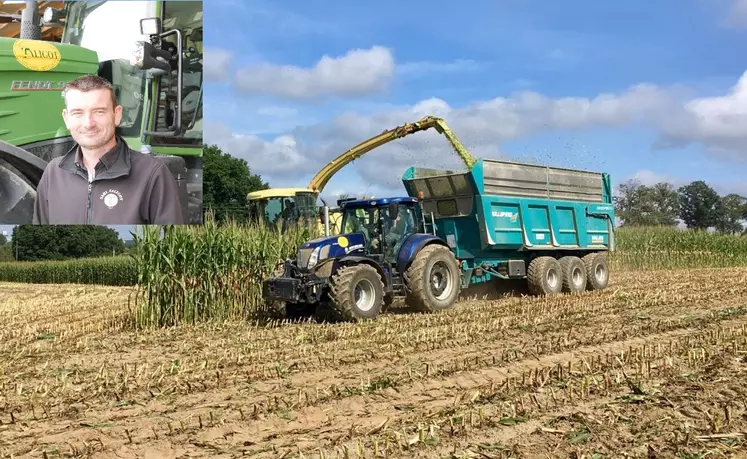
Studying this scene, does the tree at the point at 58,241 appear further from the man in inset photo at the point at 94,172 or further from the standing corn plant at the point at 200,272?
the standing corn plant at the point at 200,272

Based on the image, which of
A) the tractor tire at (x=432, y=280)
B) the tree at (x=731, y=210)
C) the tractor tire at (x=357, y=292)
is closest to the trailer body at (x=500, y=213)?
the tractor tire at (x=432, y=280)

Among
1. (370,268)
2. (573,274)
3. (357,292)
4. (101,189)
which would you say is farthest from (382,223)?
(101,189)

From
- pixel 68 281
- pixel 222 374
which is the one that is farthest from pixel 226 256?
pixel 68 281

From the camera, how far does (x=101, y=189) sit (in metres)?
13.6

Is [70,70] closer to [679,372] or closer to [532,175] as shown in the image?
[532,175]

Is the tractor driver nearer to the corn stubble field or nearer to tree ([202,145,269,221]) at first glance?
the corn stubble field

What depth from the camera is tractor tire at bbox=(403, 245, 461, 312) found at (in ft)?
34.1

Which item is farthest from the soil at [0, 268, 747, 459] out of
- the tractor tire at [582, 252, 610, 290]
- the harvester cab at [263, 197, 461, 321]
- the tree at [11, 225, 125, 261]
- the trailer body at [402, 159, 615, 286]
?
the tree at [11, 225, 125, 261]

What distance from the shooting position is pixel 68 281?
36969 mm

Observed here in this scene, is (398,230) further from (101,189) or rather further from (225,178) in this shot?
(225,178)

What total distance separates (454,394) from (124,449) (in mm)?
2450

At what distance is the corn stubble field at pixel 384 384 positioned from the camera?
424 cm

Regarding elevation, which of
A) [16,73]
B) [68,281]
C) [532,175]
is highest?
[16,73]

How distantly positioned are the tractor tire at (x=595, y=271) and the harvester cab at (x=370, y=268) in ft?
14.0
